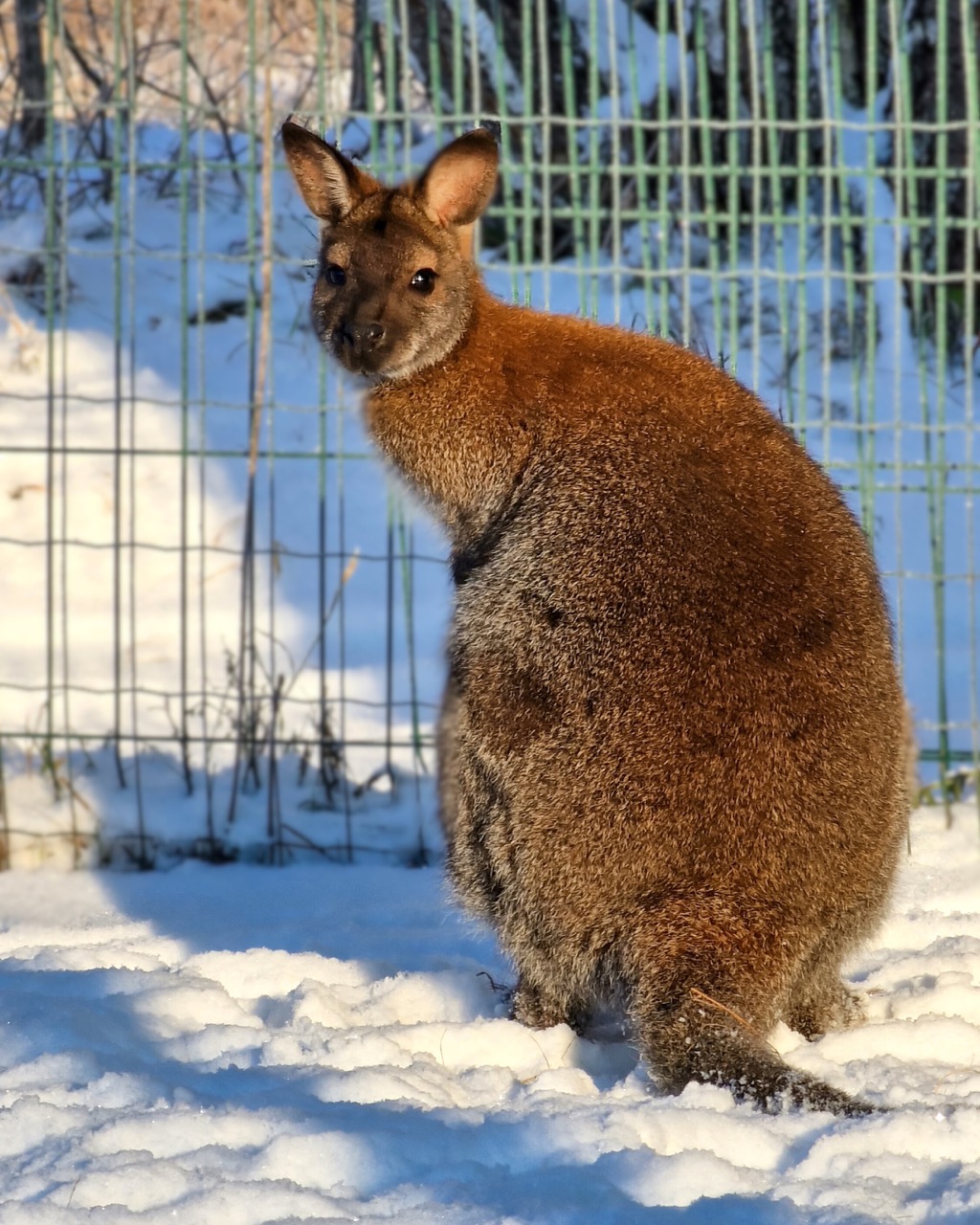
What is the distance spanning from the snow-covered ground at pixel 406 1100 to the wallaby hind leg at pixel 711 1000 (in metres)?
0.09

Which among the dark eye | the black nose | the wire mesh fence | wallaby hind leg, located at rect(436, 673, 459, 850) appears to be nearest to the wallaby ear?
the dark eye

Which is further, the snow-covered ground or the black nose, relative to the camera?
the black nose

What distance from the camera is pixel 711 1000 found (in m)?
3.14

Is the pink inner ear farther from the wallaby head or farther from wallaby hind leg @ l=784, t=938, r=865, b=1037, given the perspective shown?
wallaby hind leg @ l=784, t=938, r=865, b=1037

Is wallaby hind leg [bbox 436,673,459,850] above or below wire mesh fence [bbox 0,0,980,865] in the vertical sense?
below

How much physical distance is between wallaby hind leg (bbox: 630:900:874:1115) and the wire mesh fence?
63.9 inches

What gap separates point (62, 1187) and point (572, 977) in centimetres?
129

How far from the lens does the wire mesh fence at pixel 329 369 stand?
19.6 feet

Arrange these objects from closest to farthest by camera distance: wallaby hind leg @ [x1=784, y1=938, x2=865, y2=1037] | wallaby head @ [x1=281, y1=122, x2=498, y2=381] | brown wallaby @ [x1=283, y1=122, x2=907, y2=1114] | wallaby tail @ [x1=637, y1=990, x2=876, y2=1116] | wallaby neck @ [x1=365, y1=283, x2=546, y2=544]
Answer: wallaby tail @ [x1=637, y1=990, x2=876, y2=1116], brown wallaby @ [x1=283, y1=122, x2=907, y2=1114], wallaby hind leg @ [x1=784, y1=938, x2=865, y2=1037], wallaby neck @ [x1=365, y1=283, x2=546, y2=544], wallaby head @ [x1=281, y1=122, x2=498, y2=381]

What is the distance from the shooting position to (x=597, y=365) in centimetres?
388

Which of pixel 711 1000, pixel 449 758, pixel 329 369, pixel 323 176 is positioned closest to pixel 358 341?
pixel 323 176

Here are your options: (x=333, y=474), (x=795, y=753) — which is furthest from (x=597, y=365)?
(x=333, y=474)

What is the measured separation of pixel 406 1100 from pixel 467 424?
1669 millimetres

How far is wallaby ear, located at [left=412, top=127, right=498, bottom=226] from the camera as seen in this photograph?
411cm
